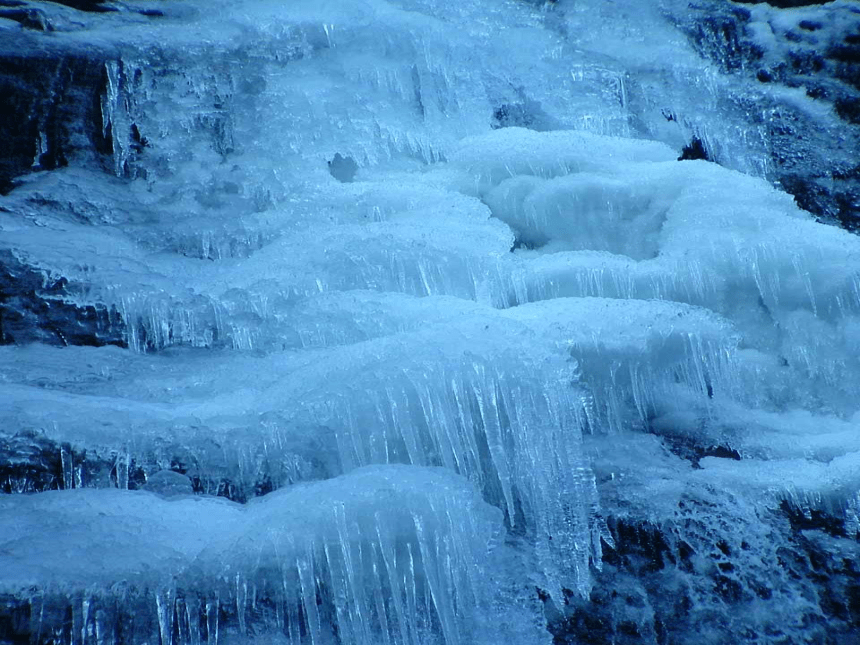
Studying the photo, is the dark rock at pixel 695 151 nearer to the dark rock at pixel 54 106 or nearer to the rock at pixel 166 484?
the dark rock at pixel 54 106

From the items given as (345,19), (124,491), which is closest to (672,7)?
(345,19)

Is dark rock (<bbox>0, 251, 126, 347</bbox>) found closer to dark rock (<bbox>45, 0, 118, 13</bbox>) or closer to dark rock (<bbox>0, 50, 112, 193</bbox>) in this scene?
dark rock (<bbox>0, 50, 112, 193</bbox>)

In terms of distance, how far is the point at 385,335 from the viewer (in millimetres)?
3125

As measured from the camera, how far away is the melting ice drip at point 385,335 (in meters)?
2.33

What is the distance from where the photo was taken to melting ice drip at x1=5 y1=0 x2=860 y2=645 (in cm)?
233

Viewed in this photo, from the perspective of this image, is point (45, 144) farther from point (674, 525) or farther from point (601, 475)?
point (674, 525)

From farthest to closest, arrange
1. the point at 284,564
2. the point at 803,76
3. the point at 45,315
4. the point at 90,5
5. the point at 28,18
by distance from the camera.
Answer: the point at 803,76 → the point at 90,5 → the point at 28,18 → the point at 45,315 → the point at 284,564

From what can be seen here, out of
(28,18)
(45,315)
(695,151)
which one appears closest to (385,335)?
(45,315)

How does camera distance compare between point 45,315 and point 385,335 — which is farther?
point 45,315

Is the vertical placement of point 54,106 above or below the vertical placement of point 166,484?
above

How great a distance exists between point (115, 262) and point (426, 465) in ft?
6.67

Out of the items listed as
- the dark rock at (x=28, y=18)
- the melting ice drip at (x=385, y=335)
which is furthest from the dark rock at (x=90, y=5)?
the melting ice drip at (x=385, y=335)

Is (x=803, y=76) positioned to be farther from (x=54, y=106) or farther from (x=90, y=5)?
(x=54, y=106)

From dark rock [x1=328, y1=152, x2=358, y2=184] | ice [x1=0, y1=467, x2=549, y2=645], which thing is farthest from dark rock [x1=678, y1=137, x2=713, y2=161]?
ice [x1=0, y1=467, x2=549, y2=645]
